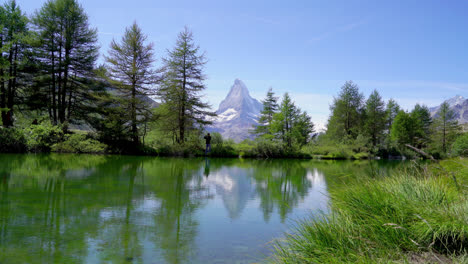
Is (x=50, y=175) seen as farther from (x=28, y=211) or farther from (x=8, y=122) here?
(x=8, y=122)

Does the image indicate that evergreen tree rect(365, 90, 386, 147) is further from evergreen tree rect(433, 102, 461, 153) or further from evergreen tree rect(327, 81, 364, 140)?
evergreen tree rect(433, 102, 461, 153)

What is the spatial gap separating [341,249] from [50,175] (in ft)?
30.5

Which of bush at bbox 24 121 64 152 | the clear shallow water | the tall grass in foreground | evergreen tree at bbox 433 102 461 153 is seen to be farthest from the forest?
evergreen tree at bbox 433 102 461 153

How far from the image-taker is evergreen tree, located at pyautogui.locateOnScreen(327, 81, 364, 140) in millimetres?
40688

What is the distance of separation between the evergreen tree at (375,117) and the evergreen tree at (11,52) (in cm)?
4282

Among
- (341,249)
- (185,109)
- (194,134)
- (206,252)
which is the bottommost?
(206,252)

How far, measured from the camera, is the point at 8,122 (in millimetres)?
20578

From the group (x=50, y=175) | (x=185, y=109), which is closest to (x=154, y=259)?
(x=50, y=175)

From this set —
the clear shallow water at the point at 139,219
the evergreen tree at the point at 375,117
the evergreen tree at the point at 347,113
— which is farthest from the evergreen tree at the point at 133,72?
the evergreen tree at the point at 375,117

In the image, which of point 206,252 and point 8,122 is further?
point 8,122

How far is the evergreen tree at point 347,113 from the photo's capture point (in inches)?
1602

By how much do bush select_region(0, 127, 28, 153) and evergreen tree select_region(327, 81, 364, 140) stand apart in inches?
1396

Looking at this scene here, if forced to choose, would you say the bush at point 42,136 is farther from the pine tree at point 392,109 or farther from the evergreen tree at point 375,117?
the pine tree at point 392,109

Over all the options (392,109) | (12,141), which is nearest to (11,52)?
(12,141)
